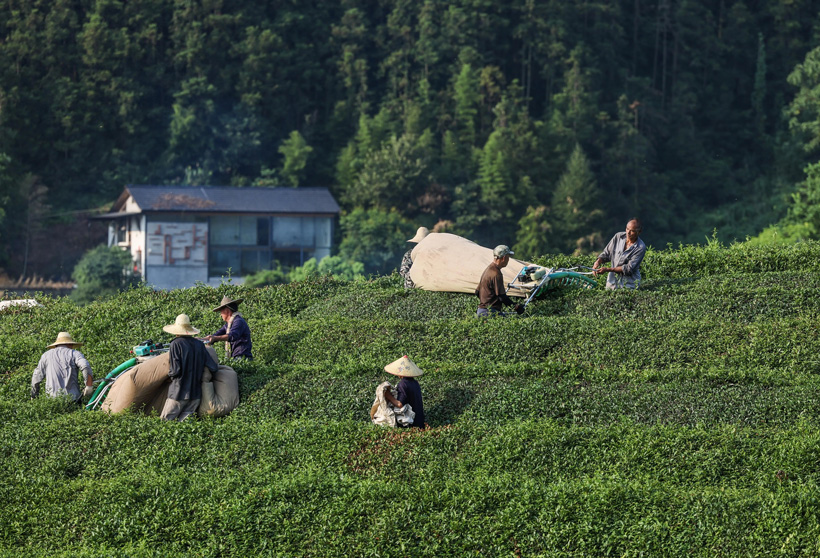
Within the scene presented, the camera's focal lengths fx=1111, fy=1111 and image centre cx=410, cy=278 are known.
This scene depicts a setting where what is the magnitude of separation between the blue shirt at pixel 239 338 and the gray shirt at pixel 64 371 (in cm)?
246

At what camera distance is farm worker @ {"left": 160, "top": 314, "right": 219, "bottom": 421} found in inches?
655

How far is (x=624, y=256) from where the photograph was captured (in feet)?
69.9

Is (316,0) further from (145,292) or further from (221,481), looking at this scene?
(221,481)

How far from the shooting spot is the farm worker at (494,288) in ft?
66.1

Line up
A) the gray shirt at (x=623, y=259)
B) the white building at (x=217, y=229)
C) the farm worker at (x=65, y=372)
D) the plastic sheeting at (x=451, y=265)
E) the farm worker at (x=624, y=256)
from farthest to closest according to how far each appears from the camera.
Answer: the white building at (x=217, y=229), the plastic sheeting at (x=451, y=265), the gray shirt at (x=623, y=259), the farm worker at (x=624, y=256), the farm worker at (x=65, y=372)

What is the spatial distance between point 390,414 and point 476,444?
1.44 metres

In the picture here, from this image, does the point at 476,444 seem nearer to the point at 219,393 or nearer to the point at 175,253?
the point at 219,393

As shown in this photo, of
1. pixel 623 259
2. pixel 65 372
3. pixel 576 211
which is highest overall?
pixel 576 211

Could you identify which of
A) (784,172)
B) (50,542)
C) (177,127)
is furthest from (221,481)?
(784,172)

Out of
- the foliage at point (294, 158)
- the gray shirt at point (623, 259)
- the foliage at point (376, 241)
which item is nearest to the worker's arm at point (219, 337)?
the gray shirt at point (623, 259)

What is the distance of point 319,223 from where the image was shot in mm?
62938

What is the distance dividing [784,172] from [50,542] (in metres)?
64.3

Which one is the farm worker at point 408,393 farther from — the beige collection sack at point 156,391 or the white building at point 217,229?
the white building at point 217,229

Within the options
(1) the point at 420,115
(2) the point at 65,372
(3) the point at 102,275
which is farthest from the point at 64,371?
(1) the point at 420,115
